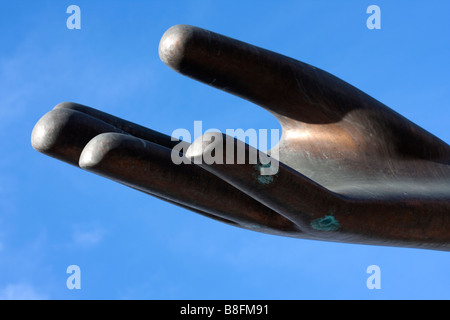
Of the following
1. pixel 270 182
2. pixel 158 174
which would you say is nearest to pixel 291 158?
pixel 270 182

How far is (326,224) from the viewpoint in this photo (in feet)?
9.29

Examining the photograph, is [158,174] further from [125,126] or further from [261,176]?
[125,126]

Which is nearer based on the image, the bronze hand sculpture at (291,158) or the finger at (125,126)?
the bronze hand sculpture at (291,158)

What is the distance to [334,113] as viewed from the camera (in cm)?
338

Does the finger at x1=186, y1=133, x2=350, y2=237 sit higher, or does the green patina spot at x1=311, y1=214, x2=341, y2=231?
the finger at x1=186, y1=133, x2=350, y2=237

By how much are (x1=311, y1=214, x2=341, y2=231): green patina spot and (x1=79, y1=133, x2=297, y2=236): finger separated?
30 cm

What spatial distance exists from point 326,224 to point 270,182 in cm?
49

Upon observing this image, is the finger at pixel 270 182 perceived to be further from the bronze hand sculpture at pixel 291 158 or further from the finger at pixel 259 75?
the finger at pixel 259 75

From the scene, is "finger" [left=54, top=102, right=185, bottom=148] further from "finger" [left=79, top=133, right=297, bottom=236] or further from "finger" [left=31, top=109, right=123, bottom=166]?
"finger" [left=79, top=133, right=297, bottom=236]

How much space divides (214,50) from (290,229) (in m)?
0.89

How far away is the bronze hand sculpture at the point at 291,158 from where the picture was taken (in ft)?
8.04

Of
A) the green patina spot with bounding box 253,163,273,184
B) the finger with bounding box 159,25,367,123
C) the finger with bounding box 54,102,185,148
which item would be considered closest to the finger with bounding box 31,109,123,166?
the finger with bounding box 54,102,185,148

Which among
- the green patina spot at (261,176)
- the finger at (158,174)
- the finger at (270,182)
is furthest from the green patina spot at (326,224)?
the green patina spot at (261,176)

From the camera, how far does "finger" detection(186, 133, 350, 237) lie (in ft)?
7.41
